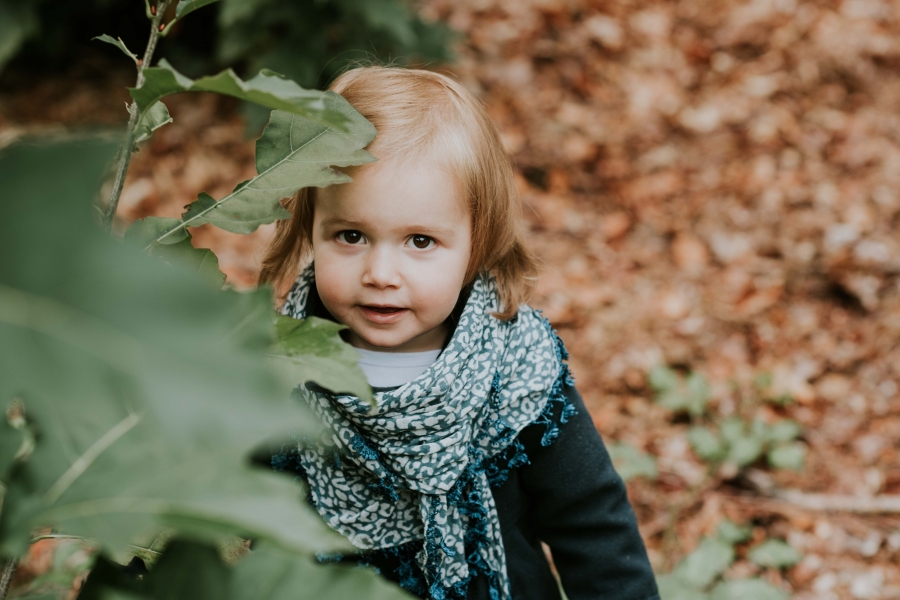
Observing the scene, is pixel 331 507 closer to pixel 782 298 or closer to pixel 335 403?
pixel 335 403

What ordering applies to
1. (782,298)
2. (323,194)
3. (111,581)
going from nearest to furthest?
(111,581) < (323,194) < (782,298)

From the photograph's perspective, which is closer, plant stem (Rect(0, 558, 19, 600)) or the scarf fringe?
plant stem (Rect(0, 558, 19, 600))

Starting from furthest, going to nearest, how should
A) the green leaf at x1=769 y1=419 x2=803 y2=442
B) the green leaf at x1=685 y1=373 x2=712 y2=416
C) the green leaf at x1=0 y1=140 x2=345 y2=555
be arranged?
the green leaf at x1=685 y1=373 x2=712 y2=416 → the green leaf at x1=769 y1=419 x2=803 y2=442 → the green leaf at x1=0 y1=140 x2=345 y2=555

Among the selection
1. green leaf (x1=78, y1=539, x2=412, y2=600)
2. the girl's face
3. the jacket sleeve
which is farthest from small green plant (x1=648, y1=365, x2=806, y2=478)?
green leaf (x1=78, y1=539, x2=412, y2=600)

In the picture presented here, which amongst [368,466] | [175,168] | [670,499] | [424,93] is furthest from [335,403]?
[175,168]

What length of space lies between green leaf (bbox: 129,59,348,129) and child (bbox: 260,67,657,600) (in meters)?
0.43

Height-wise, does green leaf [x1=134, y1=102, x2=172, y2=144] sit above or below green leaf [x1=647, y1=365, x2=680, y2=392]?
above

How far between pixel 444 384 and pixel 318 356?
0.44 m

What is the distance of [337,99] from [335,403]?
21.5 inches

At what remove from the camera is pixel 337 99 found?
701 millimetres

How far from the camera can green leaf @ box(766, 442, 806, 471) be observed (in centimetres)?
214

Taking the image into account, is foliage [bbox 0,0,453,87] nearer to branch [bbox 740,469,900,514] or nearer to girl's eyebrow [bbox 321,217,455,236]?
girl's eyebrow [bbox 321,217,455,236]

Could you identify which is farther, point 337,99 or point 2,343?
point 337,99

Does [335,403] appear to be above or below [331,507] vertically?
above
